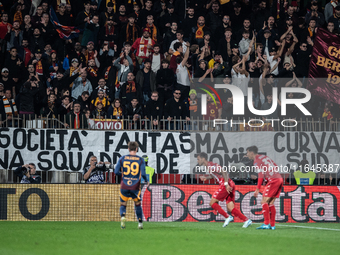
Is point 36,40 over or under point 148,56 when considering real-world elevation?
over

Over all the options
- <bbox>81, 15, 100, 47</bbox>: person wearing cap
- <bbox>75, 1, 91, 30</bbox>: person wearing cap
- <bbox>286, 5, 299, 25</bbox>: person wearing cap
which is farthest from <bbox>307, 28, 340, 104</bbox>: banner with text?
<bbox>75, 1, 91, 30</bbox>: person wearing cap

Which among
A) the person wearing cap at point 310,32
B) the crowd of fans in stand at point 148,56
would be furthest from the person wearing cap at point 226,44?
the person wearing cap at point 310,32

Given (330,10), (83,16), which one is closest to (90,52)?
(83,16)

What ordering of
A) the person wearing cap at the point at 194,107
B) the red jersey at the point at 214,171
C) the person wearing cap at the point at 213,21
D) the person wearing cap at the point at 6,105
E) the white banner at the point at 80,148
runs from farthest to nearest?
the person wearing cap at the point at 213,21 → the person wearing cap at the point at 194,107 → the person wearing cap at the point at 6,105 → the white banner at the point at 80,148 → the red jersey at the point at 214,171

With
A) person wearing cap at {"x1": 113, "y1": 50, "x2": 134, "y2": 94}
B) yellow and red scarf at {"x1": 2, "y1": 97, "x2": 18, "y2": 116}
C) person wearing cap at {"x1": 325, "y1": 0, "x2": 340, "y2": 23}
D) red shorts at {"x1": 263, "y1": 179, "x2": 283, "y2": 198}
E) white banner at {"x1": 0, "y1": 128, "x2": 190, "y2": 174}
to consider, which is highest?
person wearing cap at {"x1": 325, "y1": 0, "x2": 340, "y2": 23}

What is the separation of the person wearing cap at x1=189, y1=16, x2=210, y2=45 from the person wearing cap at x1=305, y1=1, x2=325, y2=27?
452 cm

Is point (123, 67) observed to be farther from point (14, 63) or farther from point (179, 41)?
point (14, 63)

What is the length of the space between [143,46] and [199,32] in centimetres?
230

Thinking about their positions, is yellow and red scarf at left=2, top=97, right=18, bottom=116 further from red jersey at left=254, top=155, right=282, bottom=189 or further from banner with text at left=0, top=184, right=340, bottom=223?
red jersey at left=254, top=155, right=282, bottom=189

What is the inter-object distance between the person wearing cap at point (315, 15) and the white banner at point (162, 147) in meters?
6.50

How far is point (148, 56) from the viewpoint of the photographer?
733 inches

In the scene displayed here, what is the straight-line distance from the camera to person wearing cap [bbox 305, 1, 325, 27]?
20594 millimetres

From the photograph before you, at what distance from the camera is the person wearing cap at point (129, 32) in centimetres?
1923

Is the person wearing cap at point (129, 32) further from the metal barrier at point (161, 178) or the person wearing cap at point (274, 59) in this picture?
the metal barrier at point (161, 178)
